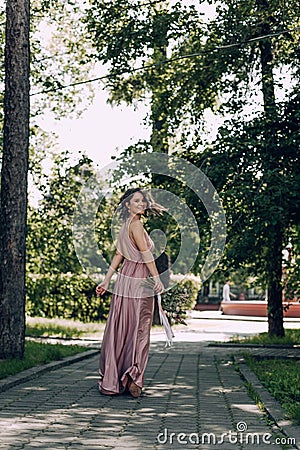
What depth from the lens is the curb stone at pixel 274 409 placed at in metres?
6.68

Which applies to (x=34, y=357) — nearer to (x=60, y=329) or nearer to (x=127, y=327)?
(x=127, y=327)

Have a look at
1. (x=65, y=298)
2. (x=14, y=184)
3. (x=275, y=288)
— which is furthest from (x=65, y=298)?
(x=14, y=184)

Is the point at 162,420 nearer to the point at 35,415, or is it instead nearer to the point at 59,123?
the point at 35,415

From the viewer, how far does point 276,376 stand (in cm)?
1123

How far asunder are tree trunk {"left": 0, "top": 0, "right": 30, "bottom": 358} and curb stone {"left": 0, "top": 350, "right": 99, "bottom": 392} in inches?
23.4

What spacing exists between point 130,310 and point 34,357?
12.4 feet

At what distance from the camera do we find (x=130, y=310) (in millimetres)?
9312

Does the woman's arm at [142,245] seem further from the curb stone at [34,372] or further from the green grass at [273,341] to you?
the green grass at [273,341]

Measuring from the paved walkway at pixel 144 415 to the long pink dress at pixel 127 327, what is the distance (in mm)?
261

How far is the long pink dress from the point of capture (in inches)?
359

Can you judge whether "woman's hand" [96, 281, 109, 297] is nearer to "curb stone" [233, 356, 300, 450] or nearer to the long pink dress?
the long pink dress
